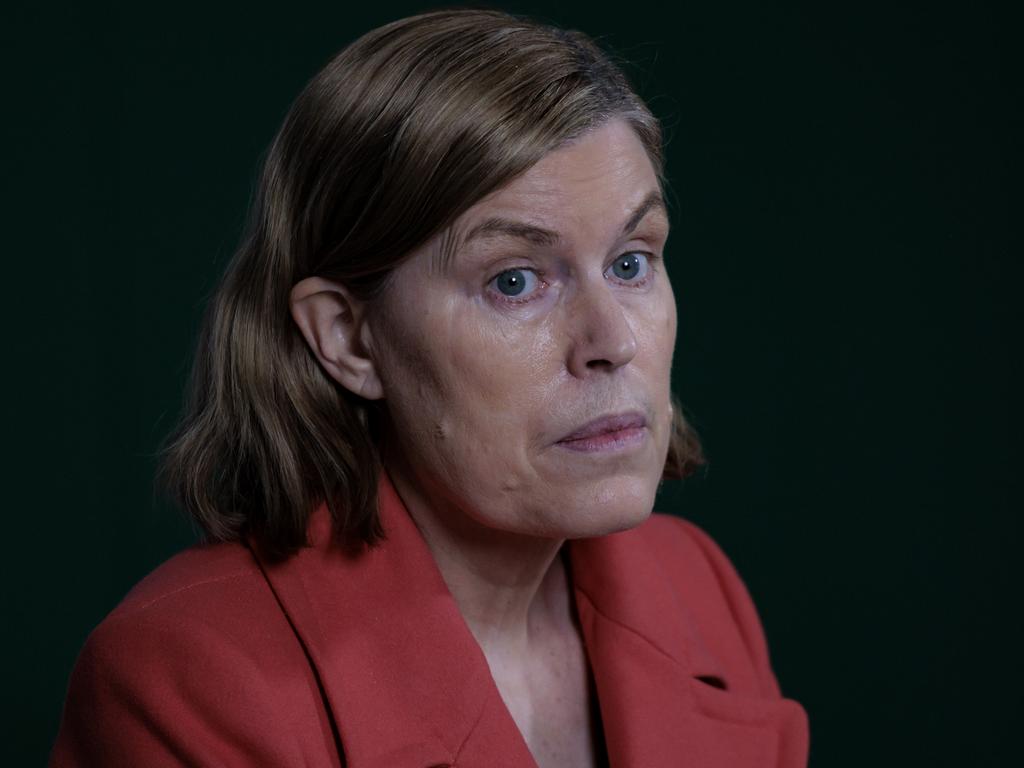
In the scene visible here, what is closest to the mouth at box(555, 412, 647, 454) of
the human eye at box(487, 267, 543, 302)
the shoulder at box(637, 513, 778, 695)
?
the human eye at box(487, 267, 543, 302)

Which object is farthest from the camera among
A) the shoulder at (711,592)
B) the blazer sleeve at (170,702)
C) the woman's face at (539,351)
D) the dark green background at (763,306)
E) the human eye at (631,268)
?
the dark green background at (763,306)

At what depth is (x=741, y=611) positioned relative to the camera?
3.36 metres

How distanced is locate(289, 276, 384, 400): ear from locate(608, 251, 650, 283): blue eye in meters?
0.44

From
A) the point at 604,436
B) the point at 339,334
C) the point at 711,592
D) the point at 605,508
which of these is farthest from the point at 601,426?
the point at 711,592

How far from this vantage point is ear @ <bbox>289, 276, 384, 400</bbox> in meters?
2.64

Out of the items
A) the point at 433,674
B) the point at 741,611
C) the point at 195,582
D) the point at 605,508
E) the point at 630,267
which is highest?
the point at 630,267

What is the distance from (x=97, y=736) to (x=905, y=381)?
2.61 meters

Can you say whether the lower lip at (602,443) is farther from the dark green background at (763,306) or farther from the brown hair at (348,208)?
the dark green background at (763,306)

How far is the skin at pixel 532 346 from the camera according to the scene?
97.4 inches

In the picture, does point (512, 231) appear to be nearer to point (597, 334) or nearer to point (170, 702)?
point (597, 334)

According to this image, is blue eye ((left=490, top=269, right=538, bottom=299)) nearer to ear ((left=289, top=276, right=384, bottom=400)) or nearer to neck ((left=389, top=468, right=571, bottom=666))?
ear ((left=289, top=276, right=384, bottom=400))

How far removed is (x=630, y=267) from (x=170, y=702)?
3.42ft

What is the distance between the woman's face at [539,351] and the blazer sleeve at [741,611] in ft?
2.83

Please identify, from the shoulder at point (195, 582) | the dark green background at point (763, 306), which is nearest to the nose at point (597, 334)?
the shoulder at point (195, 582)
